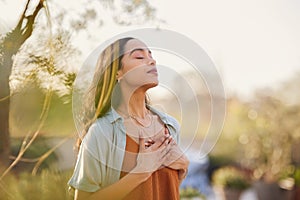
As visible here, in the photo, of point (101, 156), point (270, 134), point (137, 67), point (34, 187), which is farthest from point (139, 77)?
point (270, 134)

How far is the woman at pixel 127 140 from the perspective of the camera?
70cm

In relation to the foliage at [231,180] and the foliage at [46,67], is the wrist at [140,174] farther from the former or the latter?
the foliage at [231,180]

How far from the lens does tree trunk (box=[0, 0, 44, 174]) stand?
Result: 0.90 meters

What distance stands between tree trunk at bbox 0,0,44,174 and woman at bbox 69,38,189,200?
224 millimetres

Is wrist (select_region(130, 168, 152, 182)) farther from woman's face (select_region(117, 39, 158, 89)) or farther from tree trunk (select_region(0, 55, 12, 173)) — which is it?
tree trunk (select_region(0, 55, 12, 173))

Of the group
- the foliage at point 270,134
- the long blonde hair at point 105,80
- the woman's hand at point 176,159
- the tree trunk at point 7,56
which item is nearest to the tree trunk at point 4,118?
the tree trunk at point 7,56

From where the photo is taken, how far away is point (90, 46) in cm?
96

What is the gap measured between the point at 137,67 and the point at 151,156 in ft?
0.39

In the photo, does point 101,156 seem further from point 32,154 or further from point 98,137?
point 32,154

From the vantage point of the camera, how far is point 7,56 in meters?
0.90

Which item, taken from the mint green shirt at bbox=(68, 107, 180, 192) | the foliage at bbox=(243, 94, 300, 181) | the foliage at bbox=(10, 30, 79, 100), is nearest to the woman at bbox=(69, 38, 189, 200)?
the mint green shirt at bbox=(68, 107, 180, 192)

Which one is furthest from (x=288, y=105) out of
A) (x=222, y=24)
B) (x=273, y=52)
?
(x=222, y=24)

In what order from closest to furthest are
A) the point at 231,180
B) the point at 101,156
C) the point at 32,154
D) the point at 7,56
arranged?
the point at 101,156 → the point at 7,56 → the point at 32,154 → the point at 231,180

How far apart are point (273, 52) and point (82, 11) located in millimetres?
1605
